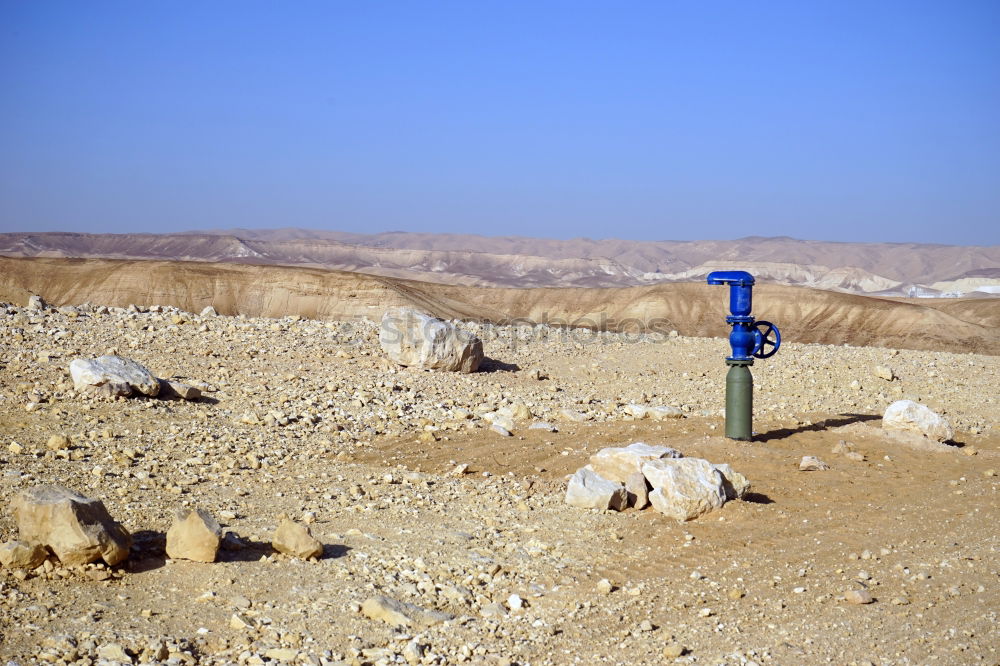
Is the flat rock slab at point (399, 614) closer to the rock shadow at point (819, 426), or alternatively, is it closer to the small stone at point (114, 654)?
the small stone at point (114, 654)

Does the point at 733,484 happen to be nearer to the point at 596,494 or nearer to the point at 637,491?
the point at 637,491

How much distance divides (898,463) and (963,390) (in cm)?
483

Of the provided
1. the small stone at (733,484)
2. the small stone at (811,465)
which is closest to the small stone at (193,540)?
the small stone at (733,484)

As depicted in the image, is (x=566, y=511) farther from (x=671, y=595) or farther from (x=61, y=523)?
(x=61, y=523)

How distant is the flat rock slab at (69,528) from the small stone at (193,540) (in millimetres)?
261

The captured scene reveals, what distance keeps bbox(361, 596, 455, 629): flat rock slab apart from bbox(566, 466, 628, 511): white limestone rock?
2.02m

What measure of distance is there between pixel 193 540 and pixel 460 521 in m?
1.88

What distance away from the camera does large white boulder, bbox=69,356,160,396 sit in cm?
821

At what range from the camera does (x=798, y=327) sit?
138 ft

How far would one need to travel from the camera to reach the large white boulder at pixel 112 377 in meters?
8.21

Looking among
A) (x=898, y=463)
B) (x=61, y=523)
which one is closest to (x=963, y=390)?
(x=898, y=463)

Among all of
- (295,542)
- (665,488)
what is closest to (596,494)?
(665,488)

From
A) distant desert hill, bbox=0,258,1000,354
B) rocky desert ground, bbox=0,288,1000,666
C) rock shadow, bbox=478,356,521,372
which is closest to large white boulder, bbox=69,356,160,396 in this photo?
rocky desert ground, bbox=0,288,1000,666

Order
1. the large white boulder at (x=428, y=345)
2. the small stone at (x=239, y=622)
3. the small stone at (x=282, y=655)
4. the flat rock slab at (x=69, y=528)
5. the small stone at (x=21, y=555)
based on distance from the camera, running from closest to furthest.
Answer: the small stone at (x=282, y=655), the small stone at (x=239, y=622), the small stone at (x=21, y=555), the flat rock slab at (x=69, y=528), the large white boulder at (x=428, y=345)
